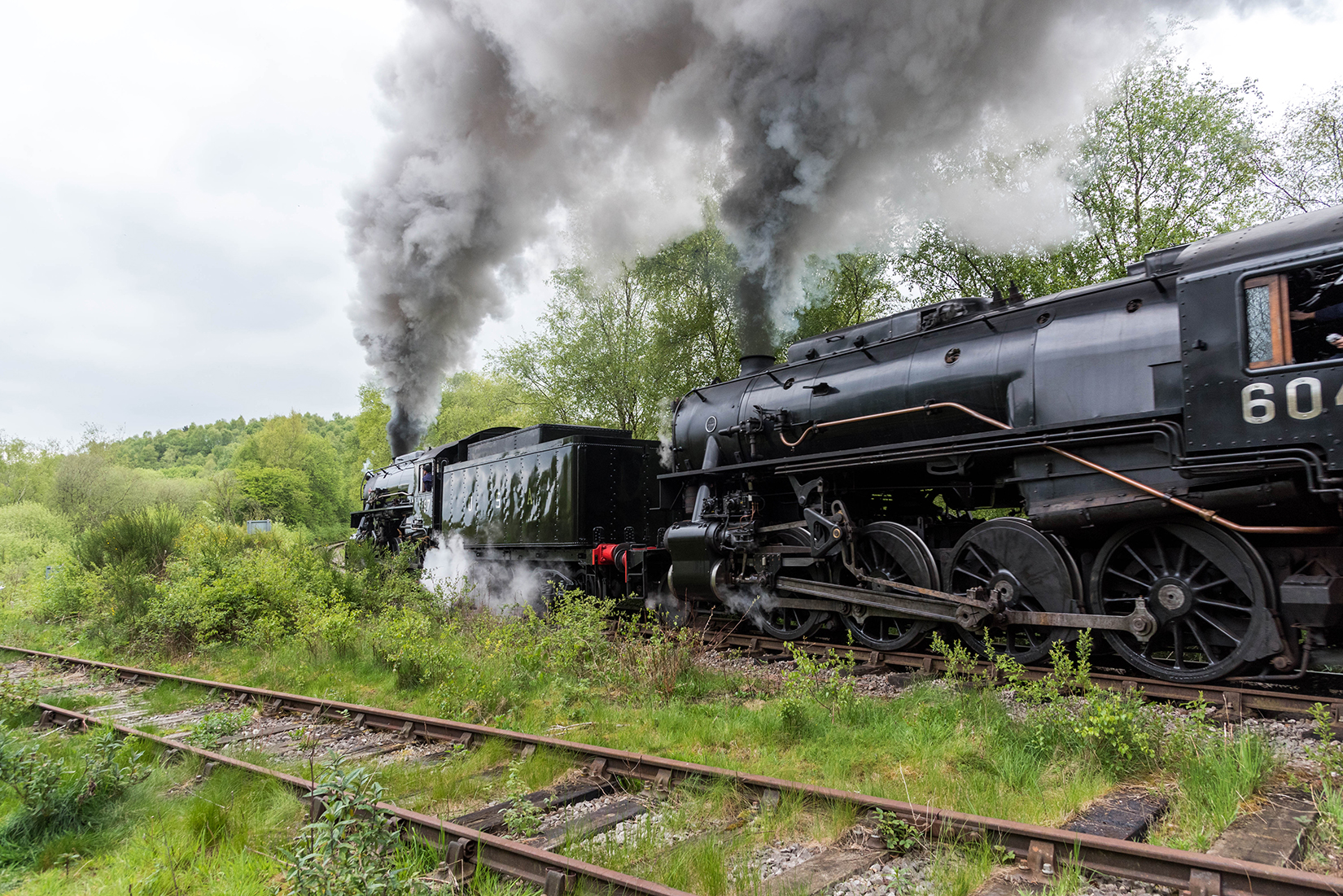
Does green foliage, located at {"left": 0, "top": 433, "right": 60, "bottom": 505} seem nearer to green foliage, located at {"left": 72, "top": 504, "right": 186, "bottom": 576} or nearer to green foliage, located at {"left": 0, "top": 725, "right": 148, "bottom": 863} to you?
green foliage, located at {"left": 72, "top": 504, "right": 186, "bottom": 576}

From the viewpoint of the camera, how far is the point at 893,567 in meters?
6.84

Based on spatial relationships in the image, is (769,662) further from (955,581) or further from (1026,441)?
(1026,441)

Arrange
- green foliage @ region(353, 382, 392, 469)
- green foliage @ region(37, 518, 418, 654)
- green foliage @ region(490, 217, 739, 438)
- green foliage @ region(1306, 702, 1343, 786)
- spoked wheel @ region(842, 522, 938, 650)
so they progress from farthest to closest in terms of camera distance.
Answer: green foliage @ region(353, 382, 392, 469), green foliage @ region(490, 217, 739, 438), green foliage @ region(37, 518, 418, 654), spoked wheel @ region(842, 522, 938, 650), green foliage @ region(1306, 702, 1343, 786)

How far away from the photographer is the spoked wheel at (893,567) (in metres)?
6.31

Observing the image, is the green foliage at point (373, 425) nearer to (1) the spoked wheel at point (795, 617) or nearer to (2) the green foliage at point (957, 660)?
(1) the spoked wheel at point (795, 617)

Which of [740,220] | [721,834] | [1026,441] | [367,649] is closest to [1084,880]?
[721,834]

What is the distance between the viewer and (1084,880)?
2.72 metres

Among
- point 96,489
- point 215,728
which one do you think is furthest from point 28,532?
point 215,728

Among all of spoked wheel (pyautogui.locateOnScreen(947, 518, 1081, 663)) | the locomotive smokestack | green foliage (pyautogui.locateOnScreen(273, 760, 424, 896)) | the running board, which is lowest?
green foliage (pyautogui.locateOnScreen(273, 760, 424, 896))

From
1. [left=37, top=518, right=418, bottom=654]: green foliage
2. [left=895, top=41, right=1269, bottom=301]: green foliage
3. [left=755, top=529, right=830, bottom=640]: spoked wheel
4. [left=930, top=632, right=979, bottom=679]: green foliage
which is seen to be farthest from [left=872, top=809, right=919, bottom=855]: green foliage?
[left=895, top=41, right=1269, bottom=301]: green foliage

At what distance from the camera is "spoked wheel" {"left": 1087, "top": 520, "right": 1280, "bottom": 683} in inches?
181

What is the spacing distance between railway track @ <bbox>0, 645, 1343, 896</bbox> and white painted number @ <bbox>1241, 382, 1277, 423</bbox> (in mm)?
2642

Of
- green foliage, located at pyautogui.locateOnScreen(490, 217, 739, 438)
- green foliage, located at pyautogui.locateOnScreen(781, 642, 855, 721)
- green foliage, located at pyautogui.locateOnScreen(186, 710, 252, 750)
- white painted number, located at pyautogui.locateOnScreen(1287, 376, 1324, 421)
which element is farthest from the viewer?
green foliage, located at pyautogui.locateOnScreen(490, 217, 739, 438)

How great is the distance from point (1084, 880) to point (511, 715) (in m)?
4.05
